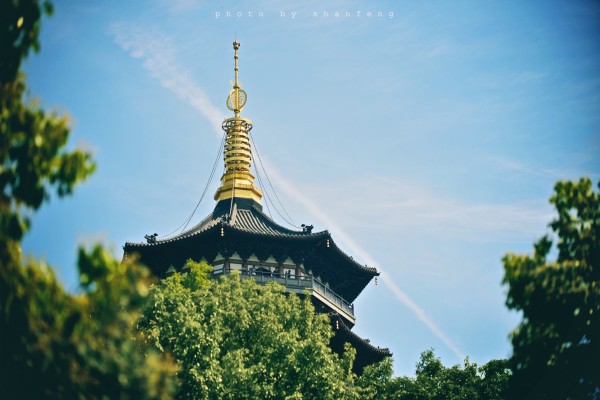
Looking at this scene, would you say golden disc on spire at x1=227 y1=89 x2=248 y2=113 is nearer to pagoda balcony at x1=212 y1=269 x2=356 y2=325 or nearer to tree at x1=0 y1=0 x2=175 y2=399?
pagoda balcony at x1=212 y1=269 x2=356 y2=325

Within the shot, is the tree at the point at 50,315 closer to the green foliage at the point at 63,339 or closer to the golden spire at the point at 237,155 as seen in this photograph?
the green foliage at the point at 63,339

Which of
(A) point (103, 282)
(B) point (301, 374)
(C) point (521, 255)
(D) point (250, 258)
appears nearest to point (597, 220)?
(C) point (521, 255)

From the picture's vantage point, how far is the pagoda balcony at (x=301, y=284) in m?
42.8

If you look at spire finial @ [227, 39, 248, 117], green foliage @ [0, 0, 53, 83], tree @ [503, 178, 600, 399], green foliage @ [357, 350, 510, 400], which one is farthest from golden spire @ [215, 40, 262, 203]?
green foliage @ [0, 0, 53, 83]

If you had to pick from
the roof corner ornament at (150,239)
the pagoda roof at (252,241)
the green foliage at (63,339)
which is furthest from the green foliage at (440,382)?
the green foliage at (63,339)

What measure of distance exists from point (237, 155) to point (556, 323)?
112 ft

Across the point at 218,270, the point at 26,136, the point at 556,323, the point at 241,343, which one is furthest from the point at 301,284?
the point at 26,136

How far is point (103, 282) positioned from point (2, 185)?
1.89 meters

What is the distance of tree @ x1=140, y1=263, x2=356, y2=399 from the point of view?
30844 millimetres

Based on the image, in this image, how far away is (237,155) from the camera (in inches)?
2021

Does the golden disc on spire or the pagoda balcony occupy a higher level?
the golden disc on spire

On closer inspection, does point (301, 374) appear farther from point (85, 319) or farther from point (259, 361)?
point (85, 319)

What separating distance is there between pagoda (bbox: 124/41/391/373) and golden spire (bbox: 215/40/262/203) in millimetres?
82

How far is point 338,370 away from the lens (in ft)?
111
